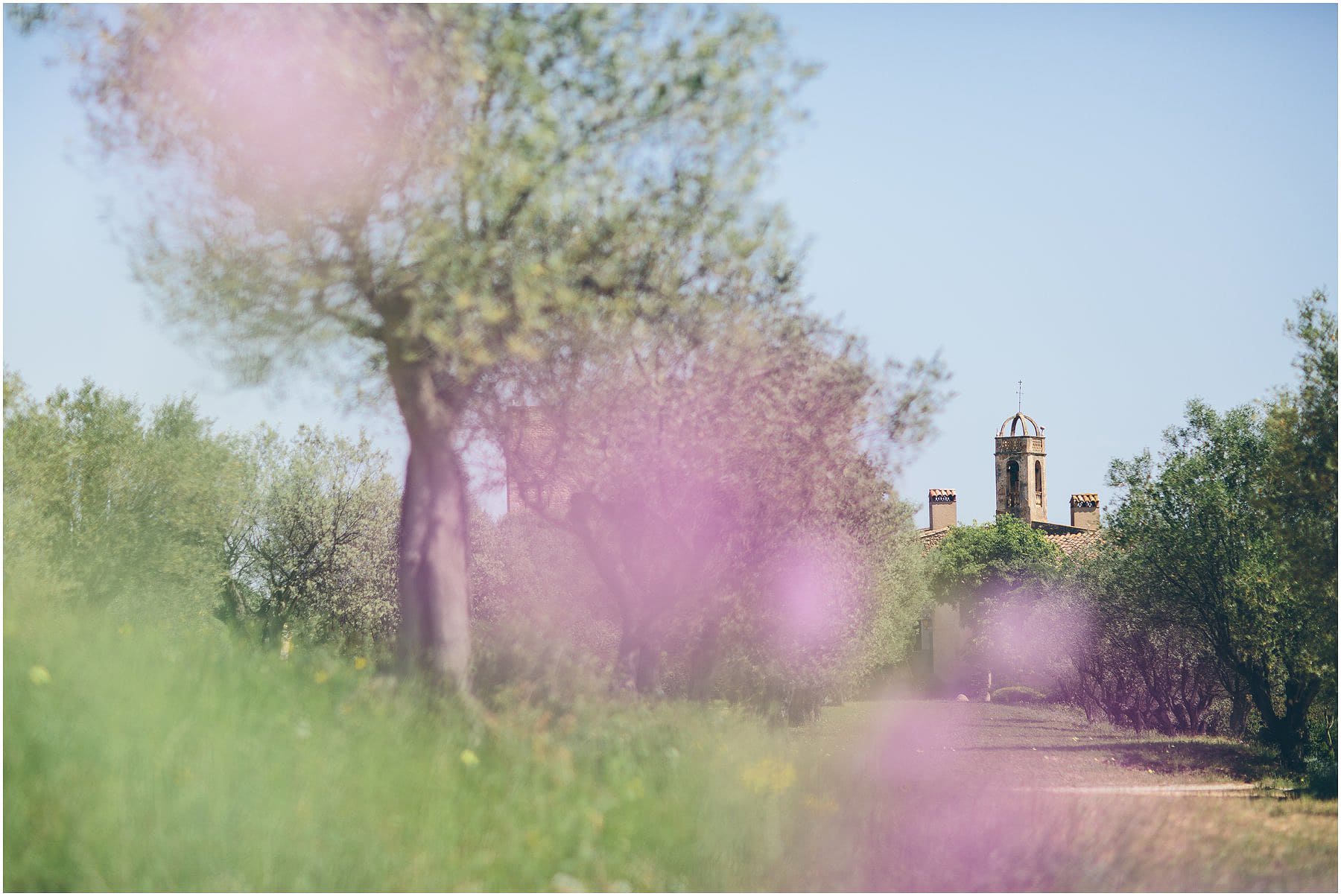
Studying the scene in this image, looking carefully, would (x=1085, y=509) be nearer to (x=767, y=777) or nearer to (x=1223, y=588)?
(x=1223, y=588)

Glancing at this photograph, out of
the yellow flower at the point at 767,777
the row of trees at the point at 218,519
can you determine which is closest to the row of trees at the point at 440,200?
the yellow flower at the point at 767,777

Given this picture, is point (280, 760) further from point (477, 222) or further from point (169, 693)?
point (477, 222)

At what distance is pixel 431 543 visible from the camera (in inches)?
506

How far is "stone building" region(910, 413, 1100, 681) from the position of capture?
81.6 metres

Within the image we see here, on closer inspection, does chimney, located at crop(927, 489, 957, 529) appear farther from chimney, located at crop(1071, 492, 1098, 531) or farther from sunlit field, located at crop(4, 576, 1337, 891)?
sunlit field, located at crop(4, 576, 1337, 891)

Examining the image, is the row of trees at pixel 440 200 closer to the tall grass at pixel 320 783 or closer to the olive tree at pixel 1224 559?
the tall grass at pixel 320 783

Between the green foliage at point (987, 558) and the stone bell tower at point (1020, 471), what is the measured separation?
72.1ft

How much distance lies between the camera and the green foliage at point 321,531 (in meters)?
42.0

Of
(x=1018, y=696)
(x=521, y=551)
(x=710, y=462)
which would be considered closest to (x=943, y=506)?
(x=1018, y=696)

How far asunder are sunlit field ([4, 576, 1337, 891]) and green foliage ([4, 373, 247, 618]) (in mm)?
24025

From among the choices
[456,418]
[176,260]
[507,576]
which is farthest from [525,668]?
[507,576]

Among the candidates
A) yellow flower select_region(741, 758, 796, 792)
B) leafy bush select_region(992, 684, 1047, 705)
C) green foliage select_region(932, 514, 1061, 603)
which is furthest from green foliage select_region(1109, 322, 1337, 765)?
green foliage select_region(932, 514, 1061, 603)

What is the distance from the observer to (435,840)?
8.65 meters

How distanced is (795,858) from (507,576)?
31.3 metres
